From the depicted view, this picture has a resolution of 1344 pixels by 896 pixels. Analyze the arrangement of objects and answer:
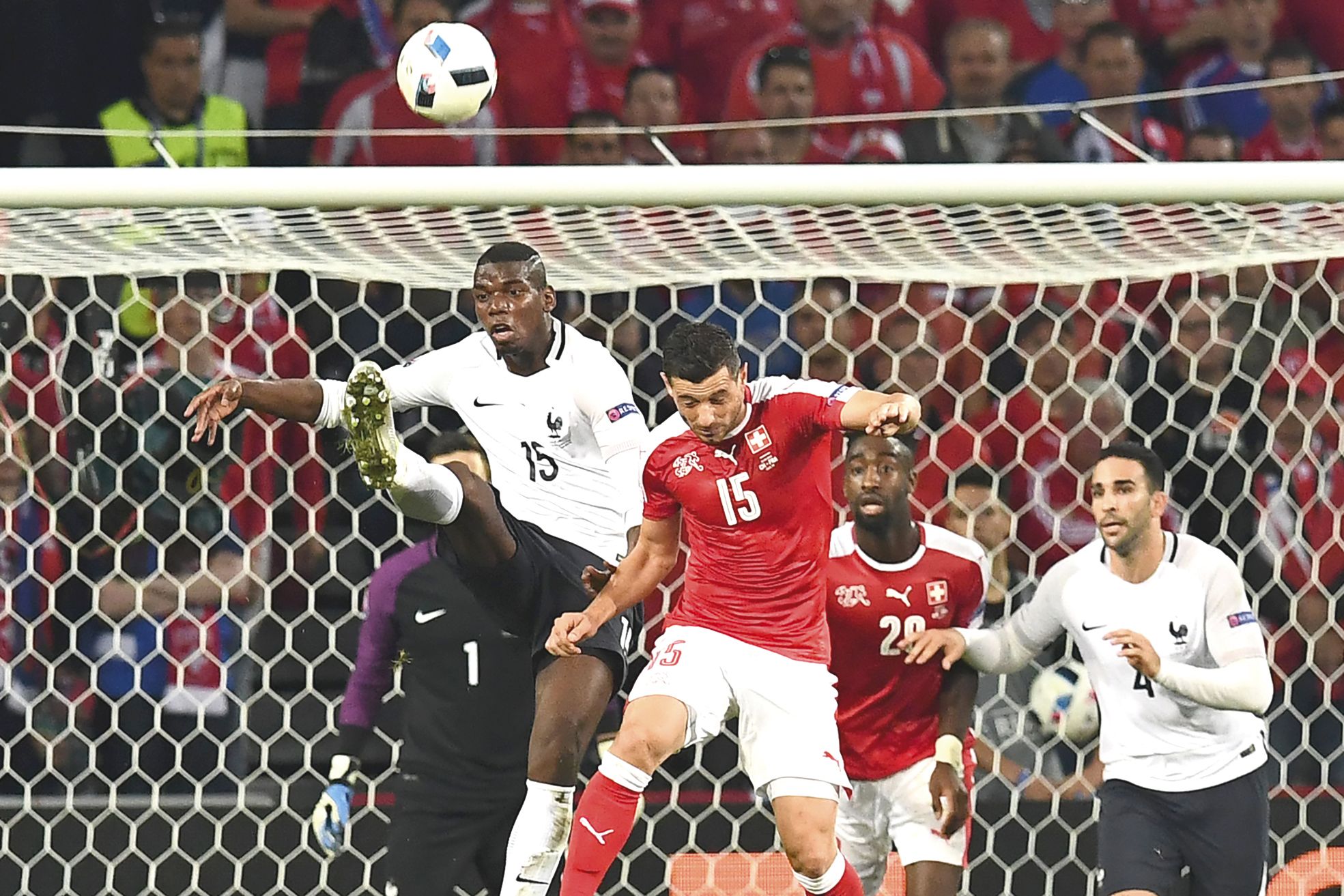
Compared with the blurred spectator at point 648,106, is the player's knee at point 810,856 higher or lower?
lower

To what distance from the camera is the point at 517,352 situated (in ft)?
15.0

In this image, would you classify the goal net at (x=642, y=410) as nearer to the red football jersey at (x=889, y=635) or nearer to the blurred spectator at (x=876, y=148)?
the red football jersey at (x=889, y=635)

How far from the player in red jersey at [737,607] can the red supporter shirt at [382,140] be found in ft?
6.91

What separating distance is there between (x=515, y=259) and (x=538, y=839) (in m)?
1.25

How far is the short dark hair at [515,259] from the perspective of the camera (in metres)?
4.50

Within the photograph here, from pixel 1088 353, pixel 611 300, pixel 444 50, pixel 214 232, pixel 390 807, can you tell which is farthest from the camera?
pixel 611 300

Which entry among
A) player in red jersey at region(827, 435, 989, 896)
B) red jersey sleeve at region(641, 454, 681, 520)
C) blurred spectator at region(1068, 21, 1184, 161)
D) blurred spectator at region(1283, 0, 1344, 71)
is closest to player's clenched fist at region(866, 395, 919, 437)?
red jersey sleeve at region(641, 454, 681, 520)

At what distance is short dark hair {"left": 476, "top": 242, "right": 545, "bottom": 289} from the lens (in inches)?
177

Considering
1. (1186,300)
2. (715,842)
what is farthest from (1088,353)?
(715,842)

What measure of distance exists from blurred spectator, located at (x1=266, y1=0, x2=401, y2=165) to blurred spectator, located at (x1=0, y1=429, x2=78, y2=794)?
4.45 ft

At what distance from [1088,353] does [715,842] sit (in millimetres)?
1704

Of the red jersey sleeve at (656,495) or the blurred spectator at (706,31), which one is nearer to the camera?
the red jersey sleeve at (656,495)

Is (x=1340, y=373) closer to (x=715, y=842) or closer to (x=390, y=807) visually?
(x=715, y=842)

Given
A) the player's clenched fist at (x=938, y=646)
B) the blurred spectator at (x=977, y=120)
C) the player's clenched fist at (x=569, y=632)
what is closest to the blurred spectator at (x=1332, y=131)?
the blurred spectator at (x=977, y=120)
